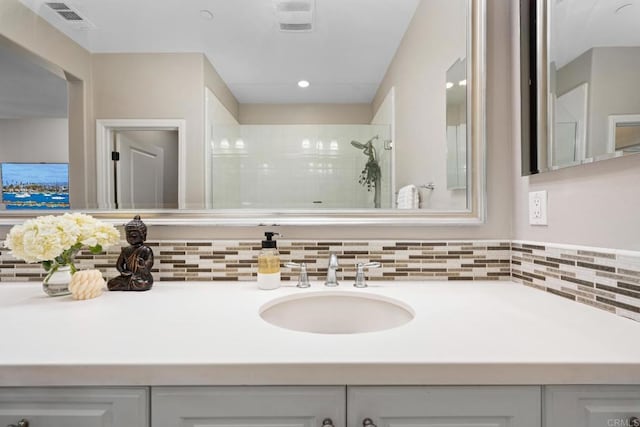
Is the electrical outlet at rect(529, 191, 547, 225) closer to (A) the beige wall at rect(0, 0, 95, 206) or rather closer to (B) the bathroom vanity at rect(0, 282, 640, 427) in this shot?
(B) the bathroom vanity at rect(0, 282, 640, 427)

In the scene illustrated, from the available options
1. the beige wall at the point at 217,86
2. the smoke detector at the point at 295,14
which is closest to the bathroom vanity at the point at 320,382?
the beige wall at the point at 217,86

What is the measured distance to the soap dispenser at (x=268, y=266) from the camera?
1.04 metres

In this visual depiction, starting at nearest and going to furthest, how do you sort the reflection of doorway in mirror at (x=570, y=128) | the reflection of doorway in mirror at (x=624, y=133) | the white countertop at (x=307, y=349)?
the white countertop at (x=307, y=349)
the reflection of doorway in mirror at (x=624, y=133)
the reflection of doorway in mirror at (x=570, y=128)

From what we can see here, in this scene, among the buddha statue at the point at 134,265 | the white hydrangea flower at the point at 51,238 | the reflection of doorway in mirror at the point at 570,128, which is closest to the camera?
the reflection of doorway in mirror at the point at 570,128

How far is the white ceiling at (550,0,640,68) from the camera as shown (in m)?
0.71

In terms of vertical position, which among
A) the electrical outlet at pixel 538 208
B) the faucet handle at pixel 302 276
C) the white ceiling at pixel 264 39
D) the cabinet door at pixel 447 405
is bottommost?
the cabinet door at pixel 447 405

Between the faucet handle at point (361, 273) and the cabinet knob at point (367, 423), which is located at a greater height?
the faucet handle at point (361, 273)

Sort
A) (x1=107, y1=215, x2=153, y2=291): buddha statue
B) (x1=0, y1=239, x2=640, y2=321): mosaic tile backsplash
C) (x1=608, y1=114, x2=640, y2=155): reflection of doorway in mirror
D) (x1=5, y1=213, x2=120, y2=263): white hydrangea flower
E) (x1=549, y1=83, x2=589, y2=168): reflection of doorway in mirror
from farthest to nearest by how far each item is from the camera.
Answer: (x1=0, y1=239, x2=640, y2=321): mosaic tile backsplash → (x1=107, y1=215, x2=153, y2=291): buddha statue → (x1=5, y1=213, x2=120, y2=263): white hydrangea flower → (x1=549, y1=83, x2=589, y2=168): reflection of doorway in mirror → (x1=608, y1=114, x2=640, y2=155): reflection of doorway in mirror

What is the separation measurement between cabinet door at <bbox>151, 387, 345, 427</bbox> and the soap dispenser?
0.49 metres

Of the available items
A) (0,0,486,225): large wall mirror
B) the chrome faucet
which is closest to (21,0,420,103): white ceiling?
(0,0,486,225): large wall mirror

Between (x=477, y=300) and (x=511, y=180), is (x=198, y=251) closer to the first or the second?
(x=477, y=300)

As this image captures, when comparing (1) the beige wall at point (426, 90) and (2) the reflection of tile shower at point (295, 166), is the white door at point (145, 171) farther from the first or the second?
(1) the beige wall at point (426, 90)

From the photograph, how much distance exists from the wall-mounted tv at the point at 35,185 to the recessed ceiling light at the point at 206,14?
73 centimetres

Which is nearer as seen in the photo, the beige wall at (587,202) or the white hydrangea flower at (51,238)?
the beige wall at (587,202)
